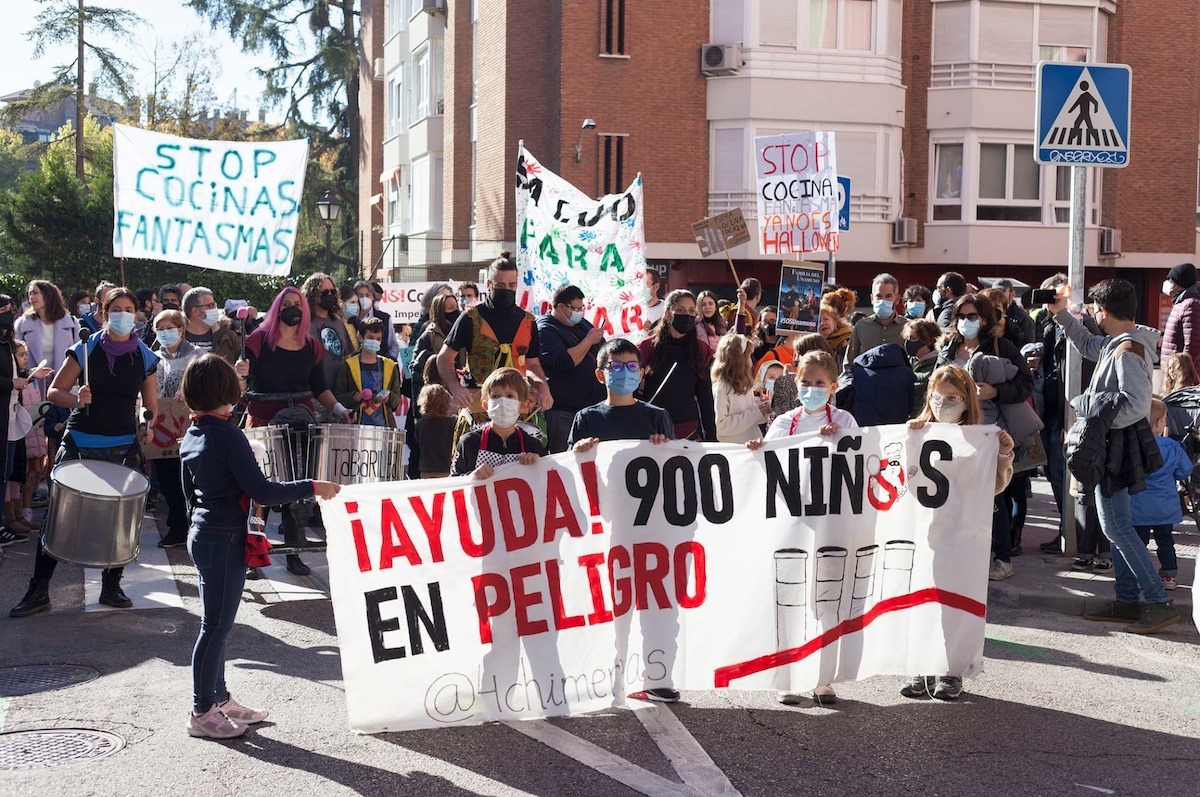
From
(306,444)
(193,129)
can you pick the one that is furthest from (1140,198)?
(193,129)

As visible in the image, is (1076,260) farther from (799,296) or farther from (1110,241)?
(1110,241)

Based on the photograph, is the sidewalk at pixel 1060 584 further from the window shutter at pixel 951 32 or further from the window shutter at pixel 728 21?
the window shutter at pixel 951 32

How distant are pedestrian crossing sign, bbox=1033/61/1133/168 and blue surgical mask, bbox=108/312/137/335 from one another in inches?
254

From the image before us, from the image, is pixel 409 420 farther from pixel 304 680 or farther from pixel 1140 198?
pixel 1140 198

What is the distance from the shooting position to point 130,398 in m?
9.10

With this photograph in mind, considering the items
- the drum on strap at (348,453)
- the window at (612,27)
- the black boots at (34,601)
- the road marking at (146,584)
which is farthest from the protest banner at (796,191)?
the black boots at (34,601)

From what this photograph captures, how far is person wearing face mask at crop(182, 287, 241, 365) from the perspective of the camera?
12117mm

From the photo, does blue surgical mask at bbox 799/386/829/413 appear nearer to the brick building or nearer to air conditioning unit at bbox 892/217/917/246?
the brick building

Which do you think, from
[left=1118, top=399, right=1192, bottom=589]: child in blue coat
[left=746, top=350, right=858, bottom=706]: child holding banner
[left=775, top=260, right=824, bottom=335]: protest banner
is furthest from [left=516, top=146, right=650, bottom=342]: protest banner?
[left=746, top=350, right=858, bottom=706]: child holding banner

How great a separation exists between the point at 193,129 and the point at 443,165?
54.7ft

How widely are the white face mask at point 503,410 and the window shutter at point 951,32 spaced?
26956 millimetres

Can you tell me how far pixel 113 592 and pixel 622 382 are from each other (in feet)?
12.5

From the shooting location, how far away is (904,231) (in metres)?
30.6

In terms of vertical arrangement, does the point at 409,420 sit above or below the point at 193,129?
below
